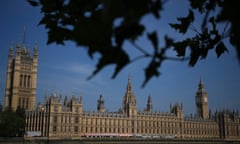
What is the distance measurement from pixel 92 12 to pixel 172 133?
8483cm

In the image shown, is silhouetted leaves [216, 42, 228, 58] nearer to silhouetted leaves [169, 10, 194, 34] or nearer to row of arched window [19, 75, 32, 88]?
silhouetted leaves [169, 10, 194, 34]

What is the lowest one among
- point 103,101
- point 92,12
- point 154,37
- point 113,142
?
point 113,142

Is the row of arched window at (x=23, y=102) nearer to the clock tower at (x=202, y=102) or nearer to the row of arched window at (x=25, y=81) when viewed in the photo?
the row of arched window at (x=25, y=81)

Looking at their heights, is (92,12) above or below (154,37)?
above

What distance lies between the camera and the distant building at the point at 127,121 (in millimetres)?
63597

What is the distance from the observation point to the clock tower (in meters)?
104

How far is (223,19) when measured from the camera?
1314mm

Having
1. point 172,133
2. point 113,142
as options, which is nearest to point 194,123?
point 172,133

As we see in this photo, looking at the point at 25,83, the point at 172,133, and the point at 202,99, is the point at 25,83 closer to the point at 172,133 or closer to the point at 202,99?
the point at 172,133

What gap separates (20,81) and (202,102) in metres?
60.2

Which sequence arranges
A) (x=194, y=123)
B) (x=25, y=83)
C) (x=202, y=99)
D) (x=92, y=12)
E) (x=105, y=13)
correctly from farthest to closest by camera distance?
(x=202, y=99) < (x=194, y=123) < (x=25, y=83) < (x=92, y=12) < (x=105, y=13)

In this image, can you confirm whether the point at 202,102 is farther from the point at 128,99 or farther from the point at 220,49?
the point at 220,49

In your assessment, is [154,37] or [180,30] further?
[180,30]

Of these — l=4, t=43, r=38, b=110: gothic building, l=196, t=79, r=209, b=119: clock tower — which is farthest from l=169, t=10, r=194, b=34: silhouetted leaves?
l=196, t=79, r=209, b=119: clock tower
